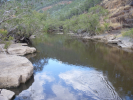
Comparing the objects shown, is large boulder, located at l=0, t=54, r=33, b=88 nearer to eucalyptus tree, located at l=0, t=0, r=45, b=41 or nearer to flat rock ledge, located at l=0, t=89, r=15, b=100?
flat rock ledge, located at l=0, t=89, r=15, b=100

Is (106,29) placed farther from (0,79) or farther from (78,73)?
(0,79)

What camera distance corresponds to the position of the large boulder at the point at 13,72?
10.5 metres

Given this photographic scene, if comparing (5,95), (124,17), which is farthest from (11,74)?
(124,17)

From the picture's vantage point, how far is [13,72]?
37.5 feet

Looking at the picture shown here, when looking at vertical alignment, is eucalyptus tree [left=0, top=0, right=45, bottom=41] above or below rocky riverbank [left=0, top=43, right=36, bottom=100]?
above

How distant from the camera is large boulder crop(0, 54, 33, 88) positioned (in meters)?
10.5

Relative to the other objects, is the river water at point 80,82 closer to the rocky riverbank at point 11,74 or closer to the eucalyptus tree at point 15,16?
the rocky riverbank at point 11,74

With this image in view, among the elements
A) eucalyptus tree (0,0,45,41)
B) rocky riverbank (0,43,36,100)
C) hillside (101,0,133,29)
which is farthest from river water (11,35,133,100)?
hillside (101,0,133,29)

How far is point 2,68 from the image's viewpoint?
473 inches

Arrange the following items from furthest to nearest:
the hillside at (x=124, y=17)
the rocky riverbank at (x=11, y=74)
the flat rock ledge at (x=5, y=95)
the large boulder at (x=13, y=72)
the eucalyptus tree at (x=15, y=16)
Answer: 1. the hillside at (x=124, y=17)
2. the large boulder at (x=13, y=72)
3. the rocky riverbank at (x=11, y=74)
4. the flat rock ledge at (x=5, y=95)
5. the eucalyptus tree at (x=15, y=16)

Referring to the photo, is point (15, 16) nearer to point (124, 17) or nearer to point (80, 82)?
point (80, 82)

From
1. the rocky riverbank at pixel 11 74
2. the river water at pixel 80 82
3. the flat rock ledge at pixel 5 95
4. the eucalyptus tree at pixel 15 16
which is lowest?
the river water at pixel 80 82

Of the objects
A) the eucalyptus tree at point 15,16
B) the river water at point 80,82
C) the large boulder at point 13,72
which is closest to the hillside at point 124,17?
the eucalyptus tree at point 15,16

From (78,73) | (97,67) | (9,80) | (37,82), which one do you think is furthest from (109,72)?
(9,80)
